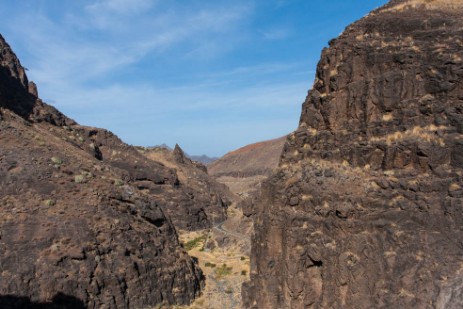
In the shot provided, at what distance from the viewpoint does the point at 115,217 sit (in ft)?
81.4

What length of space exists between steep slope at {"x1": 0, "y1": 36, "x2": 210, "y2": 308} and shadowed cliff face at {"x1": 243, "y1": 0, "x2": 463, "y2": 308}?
7773 millimetres

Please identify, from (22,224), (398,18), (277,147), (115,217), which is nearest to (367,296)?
(398,18)

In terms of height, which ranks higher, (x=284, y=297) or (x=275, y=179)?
(x=275, y=179)

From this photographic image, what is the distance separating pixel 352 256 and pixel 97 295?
1331 centimetres

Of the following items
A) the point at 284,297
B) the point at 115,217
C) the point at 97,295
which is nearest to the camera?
the point at 284,297

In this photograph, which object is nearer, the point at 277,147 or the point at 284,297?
the point at 284,297

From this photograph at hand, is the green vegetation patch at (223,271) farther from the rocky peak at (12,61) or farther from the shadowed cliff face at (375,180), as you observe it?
the rocky peak at (12,61)

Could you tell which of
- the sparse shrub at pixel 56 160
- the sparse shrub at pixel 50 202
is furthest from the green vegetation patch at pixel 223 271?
the sparse shrub at pixel 56 160

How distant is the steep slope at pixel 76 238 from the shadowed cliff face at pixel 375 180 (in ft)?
25.5

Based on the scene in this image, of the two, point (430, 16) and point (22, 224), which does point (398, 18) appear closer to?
point (430, 16)

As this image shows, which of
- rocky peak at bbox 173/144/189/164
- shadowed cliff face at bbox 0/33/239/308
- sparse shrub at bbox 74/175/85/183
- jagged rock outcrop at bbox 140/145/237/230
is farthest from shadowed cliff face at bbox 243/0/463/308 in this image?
rocky peak at bbox 173/144/189/164

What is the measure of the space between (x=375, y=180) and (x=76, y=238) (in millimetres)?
15870

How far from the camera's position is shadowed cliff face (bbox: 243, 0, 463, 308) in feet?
43.8

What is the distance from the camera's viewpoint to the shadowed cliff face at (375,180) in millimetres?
13352
